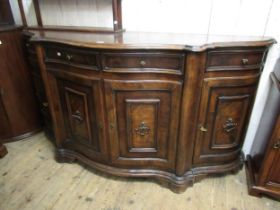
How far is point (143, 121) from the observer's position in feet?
4.36

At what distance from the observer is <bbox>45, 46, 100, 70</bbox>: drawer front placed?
120 cm

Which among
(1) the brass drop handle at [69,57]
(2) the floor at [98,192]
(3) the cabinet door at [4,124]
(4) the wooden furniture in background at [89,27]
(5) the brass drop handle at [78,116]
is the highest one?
(4) the wooden furniture in background at [89,27]

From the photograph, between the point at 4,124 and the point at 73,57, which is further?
the point at 4,124

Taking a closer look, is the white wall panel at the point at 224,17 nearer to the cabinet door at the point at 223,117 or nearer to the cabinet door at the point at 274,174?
the cabinet door at the point at 223,117

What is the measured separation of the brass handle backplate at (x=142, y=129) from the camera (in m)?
1.34

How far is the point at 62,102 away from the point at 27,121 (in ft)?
2.34

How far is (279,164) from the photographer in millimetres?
1285

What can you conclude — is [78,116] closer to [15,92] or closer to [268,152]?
[15,92]

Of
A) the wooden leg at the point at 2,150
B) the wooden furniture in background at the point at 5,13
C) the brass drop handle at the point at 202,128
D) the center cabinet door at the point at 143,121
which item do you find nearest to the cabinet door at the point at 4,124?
the wooden leg at the point at 2,150

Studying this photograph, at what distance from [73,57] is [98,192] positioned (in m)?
0.89

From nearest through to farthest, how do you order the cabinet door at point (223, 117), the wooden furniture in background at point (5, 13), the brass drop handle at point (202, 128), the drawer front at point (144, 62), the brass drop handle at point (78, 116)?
the drawer front at point (144, 62), the cabinet door at point (223, 117), the brass drop handle at point (202, 128), the brass drop handle at point (78, 116), the wooden furniture in background at point (5, 13)

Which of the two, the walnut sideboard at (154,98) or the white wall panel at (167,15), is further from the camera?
the white wall panel at (167,15)

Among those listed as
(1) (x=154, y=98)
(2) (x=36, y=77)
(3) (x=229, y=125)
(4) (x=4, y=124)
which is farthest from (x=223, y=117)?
(4) (x=4, y=124)

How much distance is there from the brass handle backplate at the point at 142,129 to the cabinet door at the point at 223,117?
308 millimetres
